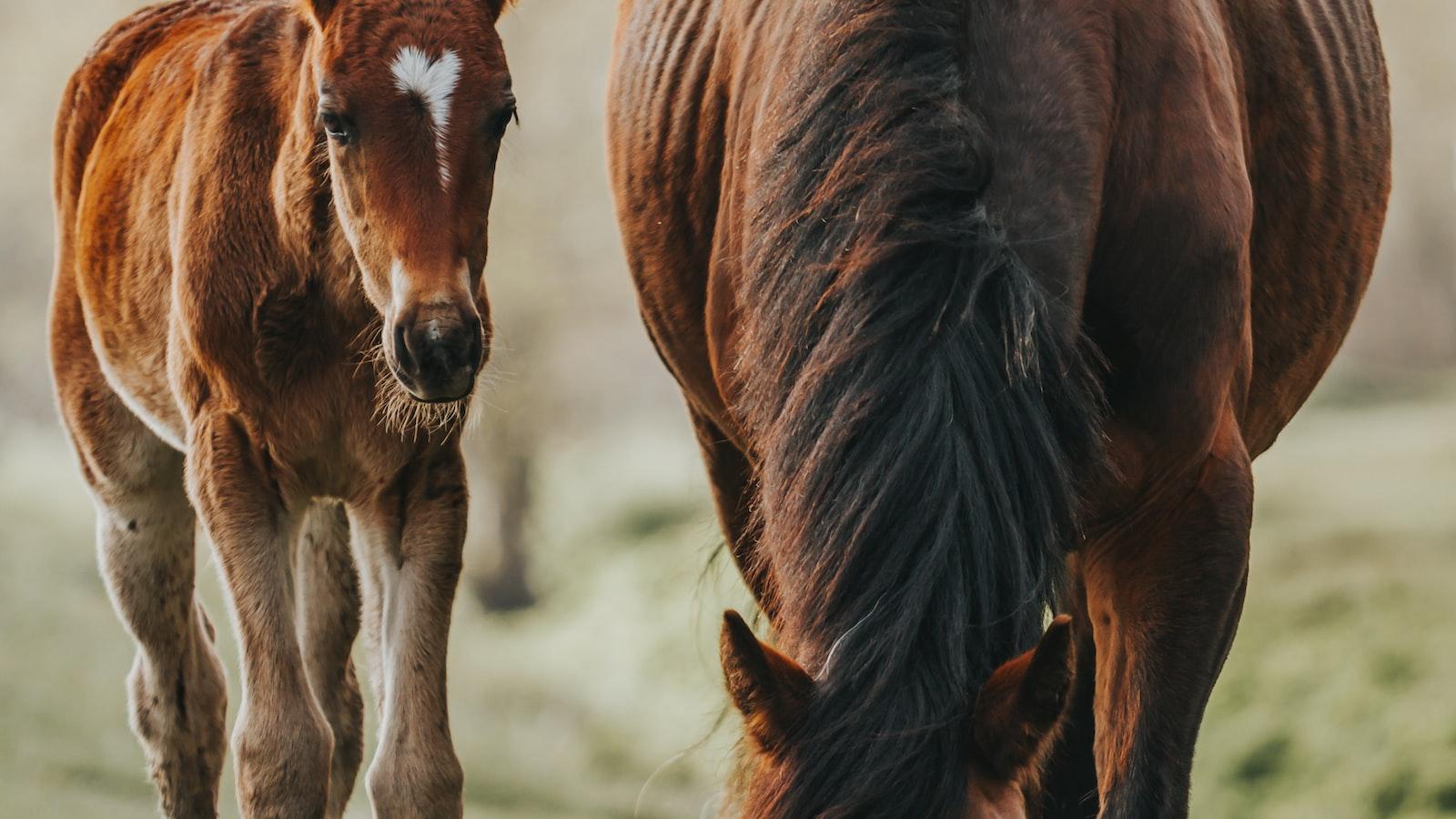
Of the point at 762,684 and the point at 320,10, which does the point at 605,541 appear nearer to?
the point at 320,10

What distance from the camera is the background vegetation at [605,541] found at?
7141 mm

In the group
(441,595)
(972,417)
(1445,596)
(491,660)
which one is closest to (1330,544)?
(1445,596)

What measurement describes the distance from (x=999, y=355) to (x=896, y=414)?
188 millimetres

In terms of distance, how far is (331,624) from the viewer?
4.31 m

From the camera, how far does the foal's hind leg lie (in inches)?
176

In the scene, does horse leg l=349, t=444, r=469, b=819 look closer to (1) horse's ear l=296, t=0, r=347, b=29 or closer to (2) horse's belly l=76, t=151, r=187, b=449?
(2) horse's belly l=76, t=151, r=187, b=449

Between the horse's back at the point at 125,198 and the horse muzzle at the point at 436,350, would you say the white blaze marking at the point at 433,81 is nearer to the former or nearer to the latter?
the horse muzzle at the point at 436,350

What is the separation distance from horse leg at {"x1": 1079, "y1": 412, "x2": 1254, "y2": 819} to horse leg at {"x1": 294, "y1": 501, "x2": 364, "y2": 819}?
2.20 metres

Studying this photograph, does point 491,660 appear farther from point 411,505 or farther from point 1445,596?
point 411,505

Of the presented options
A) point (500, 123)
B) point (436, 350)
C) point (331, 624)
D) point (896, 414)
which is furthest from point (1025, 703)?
point (331, 624)

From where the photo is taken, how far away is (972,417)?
2334mm

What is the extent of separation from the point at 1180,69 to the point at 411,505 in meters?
1.90

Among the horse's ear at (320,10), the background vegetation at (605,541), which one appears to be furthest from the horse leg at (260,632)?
the background vegetation at (605,541)

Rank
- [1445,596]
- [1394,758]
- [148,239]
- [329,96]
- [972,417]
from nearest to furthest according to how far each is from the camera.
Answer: [972,417]
[329,96]
[148,239]
[1394,758]
[1445,596]
